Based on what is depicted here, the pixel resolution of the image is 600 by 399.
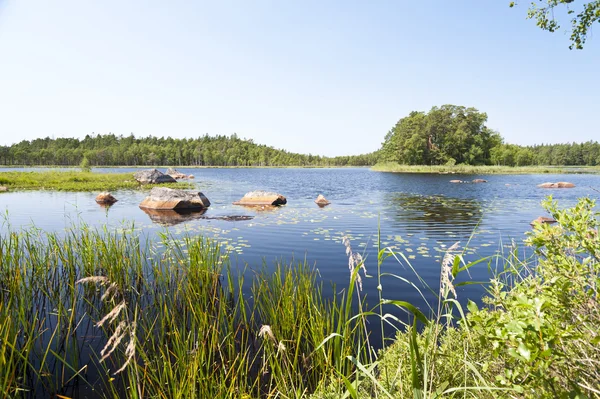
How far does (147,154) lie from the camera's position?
144000mm

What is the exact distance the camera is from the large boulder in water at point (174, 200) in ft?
58.9

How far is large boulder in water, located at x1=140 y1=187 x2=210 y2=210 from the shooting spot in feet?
58.9

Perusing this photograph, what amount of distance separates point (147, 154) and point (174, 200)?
14099 centimetres

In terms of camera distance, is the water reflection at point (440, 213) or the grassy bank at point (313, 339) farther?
the water reflection at point (440, 213)

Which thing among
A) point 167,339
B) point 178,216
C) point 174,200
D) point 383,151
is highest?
point 383,151

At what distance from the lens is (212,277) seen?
5.91m

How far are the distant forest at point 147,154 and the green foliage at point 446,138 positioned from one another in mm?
75842

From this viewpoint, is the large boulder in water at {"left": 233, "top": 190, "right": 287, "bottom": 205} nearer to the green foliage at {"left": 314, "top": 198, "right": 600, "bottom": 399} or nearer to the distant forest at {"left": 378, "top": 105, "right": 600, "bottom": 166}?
the green foliage at {"left": 314, "top": 198, "right": 600, "bottom": 399}

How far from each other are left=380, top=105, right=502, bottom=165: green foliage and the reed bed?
260 ft

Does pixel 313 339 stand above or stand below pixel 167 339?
above

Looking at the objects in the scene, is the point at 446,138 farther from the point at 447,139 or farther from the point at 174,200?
the point at 174,200

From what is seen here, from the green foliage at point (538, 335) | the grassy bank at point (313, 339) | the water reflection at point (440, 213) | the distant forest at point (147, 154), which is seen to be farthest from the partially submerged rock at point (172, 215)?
the distant forest at point (147, 154)

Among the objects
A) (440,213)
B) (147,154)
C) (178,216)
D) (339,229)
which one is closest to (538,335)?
(339,229)

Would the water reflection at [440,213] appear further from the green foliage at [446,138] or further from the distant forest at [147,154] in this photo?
the distant forest at [147,154]
